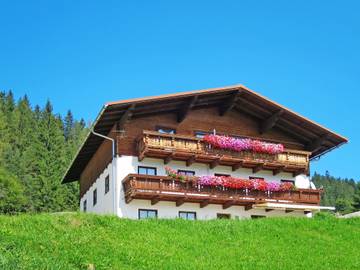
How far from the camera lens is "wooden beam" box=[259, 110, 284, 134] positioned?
120 feet

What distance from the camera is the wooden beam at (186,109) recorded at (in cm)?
3404

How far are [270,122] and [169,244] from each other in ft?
54.1

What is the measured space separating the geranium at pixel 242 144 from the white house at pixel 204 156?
52mm

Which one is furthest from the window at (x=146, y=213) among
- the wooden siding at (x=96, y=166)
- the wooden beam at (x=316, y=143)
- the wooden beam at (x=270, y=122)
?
the wooden beam at (x=316, y=143)

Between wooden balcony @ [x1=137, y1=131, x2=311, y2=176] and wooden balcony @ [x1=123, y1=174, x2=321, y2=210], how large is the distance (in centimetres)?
148

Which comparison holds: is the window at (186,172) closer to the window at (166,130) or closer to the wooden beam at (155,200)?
the window at (166,130)

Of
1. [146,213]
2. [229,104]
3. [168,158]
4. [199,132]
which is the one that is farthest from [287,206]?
[146,213]

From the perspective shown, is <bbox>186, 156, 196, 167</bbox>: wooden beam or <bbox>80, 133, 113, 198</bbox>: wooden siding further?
<bbox>80, 133, 113, 198</bbox>: wooden siding

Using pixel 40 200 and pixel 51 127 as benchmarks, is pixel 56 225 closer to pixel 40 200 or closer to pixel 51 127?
pixel 40 200

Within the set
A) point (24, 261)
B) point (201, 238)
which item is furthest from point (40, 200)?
point (24, 261)

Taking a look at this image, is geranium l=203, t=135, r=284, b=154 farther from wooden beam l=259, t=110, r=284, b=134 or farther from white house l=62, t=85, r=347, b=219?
wooden beam l=259, t=110, r=284, b=134

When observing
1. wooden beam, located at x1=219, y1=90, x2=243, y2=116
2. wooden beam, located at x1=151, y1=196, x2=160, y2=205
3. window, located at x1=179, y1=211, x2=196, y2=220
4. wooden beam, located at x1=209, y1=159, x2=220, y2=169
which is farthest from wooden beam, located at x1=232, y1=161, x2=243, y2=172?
wooden beam, located at x1=151, y1=196, x2=160, y2=205

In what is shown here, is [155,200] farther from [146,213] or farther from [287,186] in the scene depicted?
[287,186]

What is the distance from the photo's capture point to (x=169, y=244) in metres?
22.2
